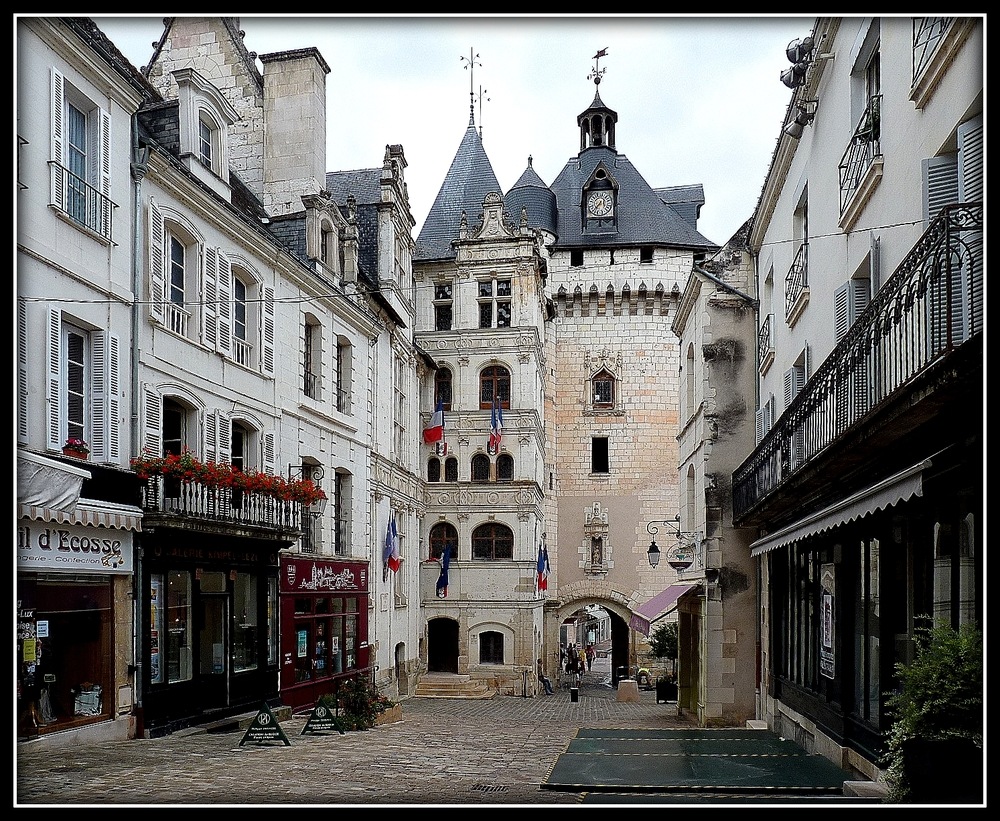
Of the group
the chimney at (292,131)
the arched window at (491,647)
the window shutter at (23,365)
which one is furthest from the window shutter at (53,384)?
the arched window at (491,647)

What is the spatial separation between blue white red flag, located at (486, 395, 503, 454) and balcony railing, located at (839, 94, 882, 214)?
23248mm

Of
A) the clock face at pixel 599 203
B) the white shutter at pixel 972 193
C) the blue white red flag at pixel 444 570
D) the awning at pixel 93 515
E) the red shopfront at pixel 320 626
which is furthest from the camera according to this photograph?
the clock face at pixel 599 203

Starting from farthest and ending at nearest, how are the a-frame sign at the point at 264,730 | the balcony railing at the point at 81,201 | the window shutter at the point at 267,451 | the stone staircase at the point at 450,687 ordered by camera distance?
the stone staircase at the point at 450,687
the window shutter at the point at 267,451
the a-frame sign at the point at 264,730
the balcony railing at the point at 81,201

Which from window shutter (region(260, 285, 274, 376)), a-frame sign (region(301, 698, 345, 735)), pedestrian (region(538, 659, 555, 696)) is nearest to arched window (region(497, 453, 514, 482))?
pedestrian (region(538, 659, 555, 696))

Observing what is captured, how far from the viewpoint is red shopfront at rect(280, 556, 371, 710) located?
789 inches

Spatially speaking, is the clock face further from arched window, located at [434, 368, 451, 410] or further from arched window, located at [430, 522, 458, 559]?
arched window, located at [430, 522, 458, 559]

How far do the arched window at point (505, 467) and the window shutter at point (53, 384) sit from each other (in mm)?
24257

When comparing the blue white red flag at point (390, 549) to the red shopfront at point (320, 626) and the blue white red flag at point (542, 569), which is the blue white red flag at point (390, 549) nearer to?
the red shopfront at point (320, 626)

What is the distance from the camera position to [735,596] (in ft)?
67.3

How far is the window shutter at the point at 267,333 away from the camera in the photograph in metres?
19.8

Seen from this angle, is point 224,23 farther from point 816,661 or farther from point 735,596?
point 816,661

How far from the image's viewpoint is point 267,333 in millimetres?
20078

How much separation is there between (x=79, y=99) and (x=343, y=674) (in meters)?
13.5
